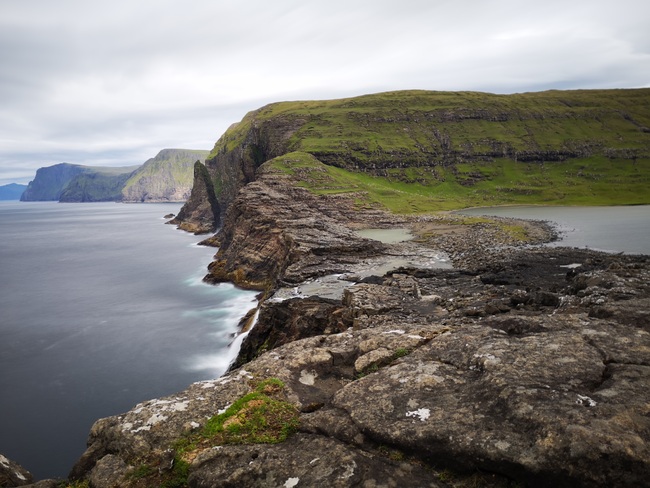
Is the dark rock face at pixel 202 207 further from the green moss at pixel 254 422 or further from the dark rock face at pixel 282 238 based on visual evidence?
the green moss at pixel 254 422

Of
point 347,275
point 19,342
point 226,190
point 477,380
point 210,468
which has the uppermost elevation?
point 226,190

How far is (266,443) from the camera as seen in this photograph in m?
10.5

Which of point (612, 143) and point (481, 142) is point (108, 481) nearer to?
point (481, 142)

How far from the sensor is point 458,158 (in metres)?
180

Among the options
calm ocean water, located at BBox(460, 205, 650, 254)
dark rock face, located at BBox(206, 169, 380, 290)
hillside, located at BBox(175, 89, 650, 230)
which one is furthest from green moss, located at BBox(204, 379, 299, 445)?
hillside, located at BBox(175, 89, 650, 230)

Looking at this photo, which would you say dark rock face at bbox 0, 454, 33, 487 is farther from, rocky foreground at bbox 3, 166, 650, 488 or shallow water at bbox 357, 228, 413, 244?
shallow water at bbox 357, 228, 413, 244

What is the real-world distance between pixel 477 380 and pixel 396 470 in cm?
380

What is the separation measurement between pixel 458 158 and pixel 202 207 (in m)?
122

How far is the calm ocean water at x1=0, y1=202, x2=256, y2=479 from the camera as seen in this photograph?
3284cm

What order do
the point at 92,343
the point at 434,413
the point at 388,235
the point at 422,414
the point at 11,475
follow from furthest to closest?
1. the point at 388,235
2. the point at 92,343
3. the point at 11,475
4. the point at 422,414
5. the point at 434,413

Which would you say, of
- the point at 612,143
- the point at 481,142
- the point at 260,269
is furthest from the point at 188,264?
the point at 612,143

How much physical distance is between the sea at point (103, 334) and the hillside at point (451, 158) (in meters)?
51.1

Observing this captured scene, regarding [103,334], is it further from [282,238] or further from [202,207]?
[202,207]

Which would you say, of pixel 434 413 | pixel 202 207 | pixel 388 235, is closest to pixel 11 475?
pixel 434 413
